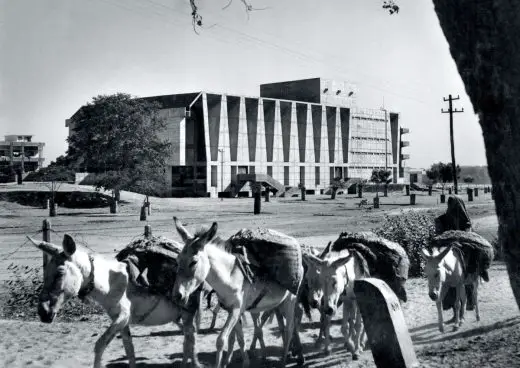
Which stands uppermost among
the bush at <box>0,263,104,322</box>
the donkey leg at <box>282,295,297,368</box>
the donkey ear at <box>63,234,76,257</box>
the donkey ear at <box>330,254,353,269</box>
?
the donkey ear at <box>63,234,76,257</box>

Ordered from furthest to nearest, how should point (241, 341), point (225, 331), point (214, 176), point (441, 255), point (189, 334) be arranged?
point (214, 176)
point (441, 255)
point (241, 341)
point (189, 334)
point (225, 331)

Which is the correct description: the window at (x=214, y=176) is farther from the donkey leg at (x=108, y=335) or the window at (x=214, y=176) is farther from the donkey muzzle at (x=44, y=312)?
the donkey muzzle at (x=44, y=312)

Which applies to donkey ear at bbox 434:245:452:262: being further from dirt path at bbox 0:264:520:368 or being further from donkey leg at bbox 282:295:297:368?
donkey leg at bbox 282:295:297:368

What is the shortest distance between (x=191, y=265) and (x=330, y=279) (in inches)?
88.8

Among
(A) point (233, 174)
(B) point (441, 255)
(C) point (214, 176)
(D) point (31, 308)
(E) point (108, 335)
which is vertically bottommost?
(D) point (31, 308)

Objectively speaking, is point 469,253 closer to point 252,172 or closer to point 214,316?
point 214,316

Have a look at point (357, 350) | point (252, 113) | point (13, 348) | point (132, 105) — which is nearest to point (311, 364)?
point (357, 350)

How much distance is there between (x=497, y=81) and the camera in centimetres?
320

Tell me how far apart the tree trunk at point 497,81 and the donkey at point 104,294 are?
4.31m

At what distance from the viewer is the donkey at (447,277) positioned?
1018 cm

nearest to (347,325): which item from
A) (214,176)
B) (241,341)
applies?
(241,341)

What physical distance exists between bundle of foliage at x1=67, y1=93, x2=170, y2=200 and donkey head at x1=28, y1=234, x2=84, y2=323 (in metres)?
38.8

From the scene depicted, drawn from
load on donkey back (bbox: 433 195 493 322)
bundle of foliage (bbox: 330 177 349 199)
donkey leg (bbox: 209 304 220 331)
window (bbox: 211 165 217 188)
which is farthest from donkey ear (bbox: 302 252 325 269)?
bundle of foliage (bbox: 330 177 349 199)

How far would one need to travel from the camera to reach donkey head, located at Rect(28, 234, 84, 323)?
5.97 meters
